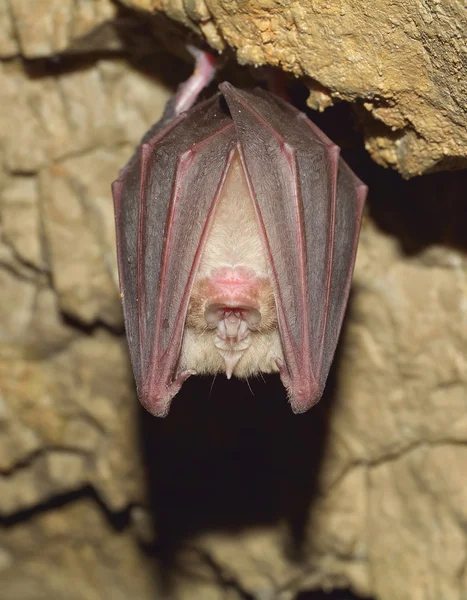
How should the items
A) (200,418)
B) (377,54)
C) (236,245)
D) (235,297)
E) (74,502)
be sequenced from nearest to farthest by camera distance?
(377,54)
(235,297)
(236,245)
(200,418)
(74,502)

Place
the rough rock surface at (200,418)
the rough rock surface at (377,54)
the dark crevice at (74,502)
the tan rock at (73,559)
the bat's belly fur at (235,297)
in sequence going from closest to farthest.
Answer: the rough rock surface at (377,54)
the bat's belly fur at (235,297)
the rough rock surface at (200,418)
the dark crevice at (74,502)
the tan rock at (73,559)

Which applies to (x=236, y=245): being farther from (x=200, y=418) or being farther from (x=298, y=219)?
(x=200, y=418)

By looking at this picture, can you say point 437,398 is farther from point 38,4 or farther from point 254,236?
point 38,4

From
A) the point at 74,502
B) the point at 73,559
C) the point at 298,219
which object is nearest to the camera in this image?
the point at 298,219

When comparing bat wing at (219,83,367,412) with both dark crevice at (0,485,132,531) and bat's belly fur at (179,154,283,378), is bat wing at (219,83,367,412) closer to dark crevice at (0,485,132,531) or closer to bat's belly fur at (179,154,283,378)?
bat's belly fur at (179,154,283,378)

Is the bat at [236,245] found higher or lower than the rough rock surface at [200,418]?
higher

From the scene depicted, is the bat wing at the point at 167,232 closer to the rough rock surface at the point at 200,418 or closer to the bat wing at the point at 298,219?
the bat wing at the point at 298,219

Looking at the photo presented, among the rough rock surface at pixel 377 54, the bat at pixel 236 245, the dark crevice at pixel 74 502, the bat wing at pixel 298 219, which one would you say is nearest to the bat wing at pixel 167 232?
the bat at pixel 236 245

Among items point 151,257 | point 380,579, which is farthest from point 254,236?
point 380,579

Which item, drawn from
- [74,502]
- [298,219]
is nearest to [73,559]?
[74,502]
